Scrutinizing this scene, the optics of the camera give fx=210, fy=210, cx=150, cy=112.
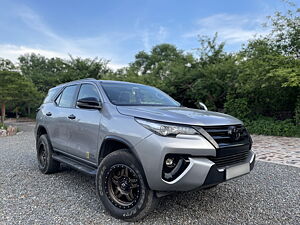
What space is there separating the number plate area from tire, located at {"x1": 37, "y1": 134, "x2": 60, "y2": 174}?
3.11m

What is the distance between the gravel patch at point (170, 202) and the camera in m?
2.36

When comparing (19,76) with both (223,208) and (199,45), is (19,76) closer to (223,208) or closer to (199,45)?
(199,45)

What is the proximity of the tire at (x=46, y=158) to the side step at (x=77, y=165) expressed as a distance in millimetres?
171

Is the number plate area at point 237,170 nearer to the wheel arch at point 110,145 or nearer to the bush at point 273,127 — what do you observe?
the wheel arch at point 110,145

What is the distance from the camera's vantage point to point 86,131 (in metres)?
2.86

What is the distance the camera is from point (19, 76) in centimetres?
1270

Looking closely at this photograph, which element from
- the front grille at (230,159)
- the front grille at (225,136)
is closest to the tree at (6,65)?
the front grille at (225,136)

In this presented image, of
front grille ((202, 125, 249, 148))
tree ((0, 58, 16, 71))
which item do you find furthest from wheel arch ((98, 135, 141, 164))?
tree ((0, 58, 16, 71))

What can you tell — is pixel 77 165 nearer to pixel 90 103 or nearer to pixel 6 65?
pixel 90 103

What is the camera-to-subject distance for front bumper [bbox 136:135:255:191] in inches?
76.5

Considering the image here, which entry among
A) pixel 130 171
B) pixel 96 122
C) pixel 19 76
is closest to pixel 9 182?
pixel 96 122

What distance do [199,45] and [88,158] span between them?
1138 centimetres

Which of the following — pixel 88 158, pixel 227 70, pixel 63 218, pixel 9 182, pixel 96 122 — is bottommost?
pixel 9 182

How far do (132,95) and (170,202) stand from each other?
5.23 ft
